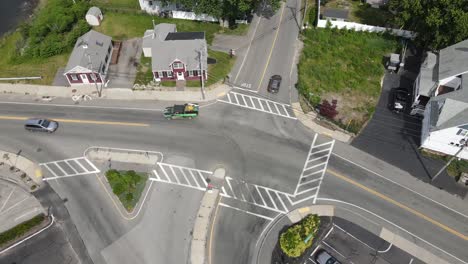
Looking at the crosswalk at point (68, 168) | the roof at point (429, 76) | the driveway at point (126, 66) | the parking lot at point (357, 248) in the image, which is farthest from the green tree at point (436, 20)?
the crosswalk at point (68, 168)

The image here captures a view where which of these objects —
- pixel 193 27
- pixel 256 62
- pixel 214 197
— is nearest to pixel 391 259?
pixel 214 197

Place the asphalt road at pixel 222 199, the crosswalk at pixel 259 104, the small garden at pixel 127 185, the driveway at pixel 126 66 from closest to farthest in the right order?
the asphalt road at pixel 222 199, the small garden at pixel 127 185, the crosswalk at pixel 259 104, the driveway at pixel 126 66

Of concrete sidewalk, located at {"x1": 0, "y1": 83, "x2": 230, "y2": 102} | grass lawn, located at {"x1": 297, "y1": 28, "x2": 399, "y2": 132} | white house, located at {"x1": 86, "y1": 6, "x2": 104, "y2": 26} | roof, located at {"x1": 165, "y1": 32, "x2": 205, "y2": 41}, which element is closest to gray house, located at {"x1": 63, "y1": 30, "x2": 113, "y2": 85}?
concrete sidewalk, located at {"x1": 0, "y1": 83, "x2": 230, "y2": 102}

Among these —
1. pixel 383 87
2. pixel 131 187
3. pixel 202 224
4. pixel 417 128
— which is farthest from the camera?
pixel 383 87

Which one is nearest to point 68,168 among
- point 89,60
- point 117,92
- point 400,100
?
point 117,92

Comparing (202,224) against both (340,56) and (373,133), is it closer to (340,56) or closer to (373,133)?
(373,133)

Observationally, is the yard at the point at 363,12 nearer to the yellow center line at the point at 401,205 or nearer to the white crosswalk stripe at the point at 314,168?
the white crosswalk stripe at the point at 314,168
